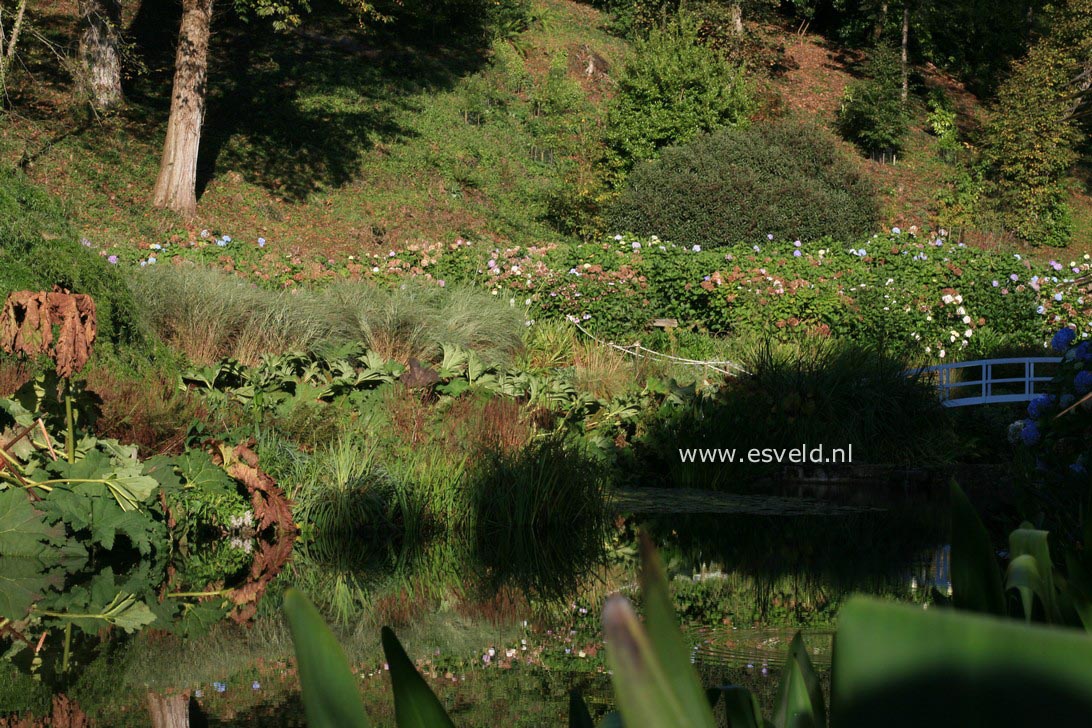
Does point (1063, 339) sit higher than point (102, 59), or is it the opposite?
point (102, 59)

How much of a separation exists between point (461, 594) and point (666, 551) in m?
1.65

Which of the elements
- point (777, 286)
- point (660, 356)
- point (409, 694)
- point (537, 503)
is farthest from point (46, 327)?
point (777, 286)

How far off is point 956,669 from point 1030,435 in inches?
213

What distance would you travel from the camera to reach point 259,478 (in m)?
6.75

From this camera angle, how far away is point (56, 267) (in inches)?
325

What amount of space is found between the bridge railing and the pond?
2929mm

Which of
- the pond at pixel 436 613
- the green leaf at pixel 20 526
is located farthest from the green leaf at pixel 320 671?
the green leaf at pixel 20 526

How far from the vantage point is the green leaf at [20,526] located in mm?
5707

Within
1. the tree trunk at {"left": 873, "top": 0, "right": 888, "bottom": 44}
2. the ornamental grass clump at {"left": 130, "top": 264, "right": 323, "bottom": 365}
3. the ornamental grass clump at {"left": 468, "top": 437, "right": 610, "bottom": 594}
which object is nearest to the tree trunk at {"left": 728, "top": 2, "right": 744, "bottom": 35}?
the tree trunk at {"left": 873, "top": 0, "right": 888, "bottom": 44}

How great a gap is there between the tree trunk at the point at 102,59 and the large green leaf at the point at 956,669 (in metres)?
21.3

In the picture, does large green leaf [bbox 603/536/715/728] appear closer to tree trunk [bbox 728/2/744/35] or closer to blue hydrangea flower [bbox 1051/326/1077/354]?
blue hydrangea flower [bbox 1051/326/1077/354]

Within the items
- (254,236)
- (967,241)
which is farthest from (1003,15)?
(254,236)

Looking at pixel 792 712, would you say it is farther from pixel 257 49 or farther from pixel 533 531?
pixel 257 49

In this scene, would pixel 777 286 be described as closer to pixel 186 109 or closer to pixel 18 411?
pixel 18 411
